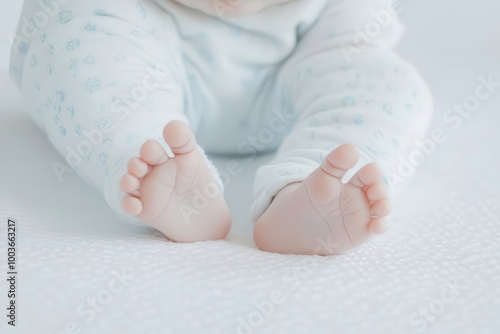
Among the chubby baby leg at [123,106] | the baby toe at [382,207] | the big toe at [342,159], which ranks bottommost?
the chubby baby leg at [123,106]

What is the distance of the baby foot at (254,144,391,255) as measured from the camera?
608 millimetres

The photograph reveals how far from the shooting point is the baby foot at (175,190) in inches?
24.2

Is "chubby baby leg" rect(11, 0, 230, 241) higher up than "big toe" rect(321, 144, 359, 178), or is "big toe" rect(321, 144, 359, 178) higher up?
"big toe" rect(321, 144, 359, 178)

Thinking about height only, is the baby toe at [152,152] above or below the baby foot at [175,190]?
above

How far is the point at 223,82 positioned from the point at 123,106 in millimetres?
185

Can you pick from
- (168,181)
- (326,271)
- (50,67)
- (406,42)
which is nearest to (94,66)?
(50,67)

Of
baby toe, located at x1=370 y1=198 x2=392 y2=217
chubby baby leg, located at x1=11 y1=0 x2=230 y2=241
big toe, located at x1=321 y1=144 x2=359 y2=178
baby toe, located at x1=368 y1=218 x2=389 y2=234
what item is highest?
big toe, located at x1=321 y1=144 x2=359 y2=178

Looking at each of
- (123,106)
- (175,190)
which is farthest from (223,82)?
(175,190)

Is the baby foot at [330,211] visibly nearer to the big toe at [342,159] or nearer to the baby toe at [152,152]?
the big toe at [342,159]

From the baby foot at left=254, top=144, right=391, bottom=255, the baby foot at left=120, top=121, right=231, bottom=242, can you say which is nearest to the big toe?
the baby foot at left=254, top=144, right=391, bottom=255

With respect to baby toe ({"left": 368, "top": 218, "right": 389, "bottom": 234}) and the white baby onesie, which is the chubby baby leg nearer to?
the white baby onesie

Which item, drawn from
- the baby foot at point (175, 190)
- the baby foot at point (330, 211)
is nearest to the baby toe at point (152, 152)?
the baby foot at point (175, 190)

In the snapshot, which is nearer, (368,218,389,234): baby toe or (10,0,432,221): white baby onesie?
(368,218,389,234): baby toe

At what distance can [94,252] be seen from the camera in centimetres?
62
